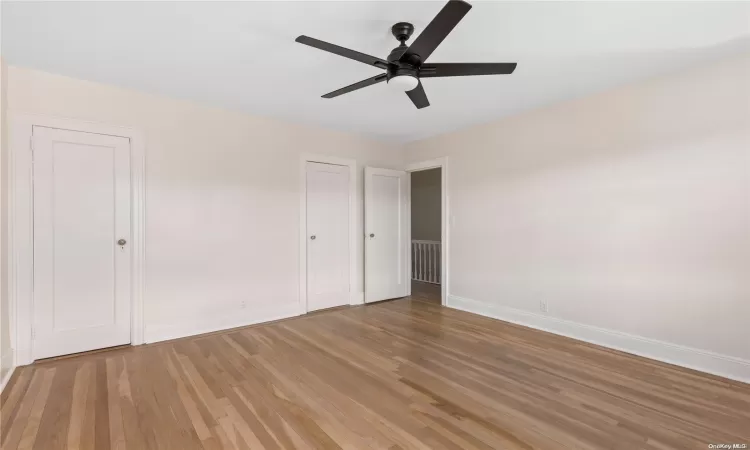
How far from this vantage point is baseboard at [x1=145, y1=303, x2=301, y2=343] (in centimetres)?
351

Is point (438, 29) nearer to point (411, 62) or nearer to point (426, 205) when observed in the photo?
point (411, 62)

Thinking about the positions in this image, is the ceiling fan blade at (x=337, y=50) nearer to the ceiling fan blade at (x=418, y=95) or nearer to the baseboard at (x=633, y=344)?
the ceiling fan blade at (x=418, y=95)

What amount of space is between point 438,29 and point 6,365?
3.93 m

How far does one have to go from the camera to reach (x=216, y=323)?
3.88 meters

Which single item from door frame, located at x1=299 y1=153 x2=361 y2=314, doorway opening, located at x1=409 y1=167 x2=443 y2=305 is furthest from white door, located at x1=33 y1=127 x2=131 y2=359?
doorway opening, located at x1=409 y1=167 x2=443 y2=305

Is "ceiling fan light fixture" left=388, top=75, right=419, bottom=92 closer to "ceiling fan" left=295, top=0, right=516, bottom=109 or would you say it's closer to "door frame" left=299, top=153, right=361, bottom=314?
"ceiling fan" left=295, top=0, right=516, bottom=109

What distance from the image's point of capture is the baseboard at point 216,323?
11.5ft

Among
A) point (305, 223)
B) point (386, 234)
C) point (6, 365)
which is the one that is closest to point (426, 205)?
point (386, 234)

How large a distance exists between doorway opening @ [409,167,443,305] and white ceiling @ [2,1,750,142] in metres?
3.65

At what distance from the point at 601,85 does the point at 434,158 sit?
233 cm

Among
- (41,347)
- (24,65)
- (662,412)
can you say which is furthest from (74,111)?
(662,412)

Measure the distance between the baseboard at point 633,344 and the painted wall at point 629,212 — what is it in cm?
3

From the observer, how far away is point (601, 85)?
3234mm

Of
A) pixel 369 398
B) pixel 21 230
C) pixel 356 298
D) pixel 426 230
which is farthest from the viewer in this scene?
pixel 426 230
